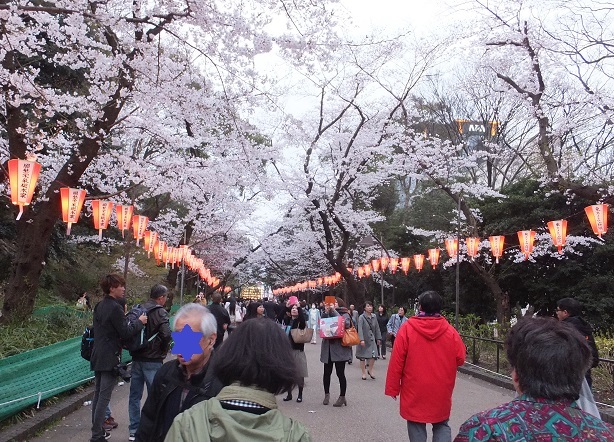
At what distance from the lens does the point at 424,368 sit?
4613 mm

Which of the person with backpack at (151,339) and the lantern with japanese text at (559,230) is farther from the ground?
the lantern with japanese text at (559,230)

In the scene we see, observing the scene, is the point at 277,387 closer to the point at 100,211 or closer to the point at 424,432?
the point at 424,432

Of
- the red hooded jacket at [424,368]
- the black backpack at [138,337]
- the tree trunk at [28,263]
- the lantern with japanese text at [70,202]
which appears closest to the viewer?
the red hooded jacket at [424,368]

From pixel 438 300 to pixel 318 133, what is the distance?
17789 millimetres

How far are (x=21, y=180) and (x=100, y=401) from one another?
404 centimetres

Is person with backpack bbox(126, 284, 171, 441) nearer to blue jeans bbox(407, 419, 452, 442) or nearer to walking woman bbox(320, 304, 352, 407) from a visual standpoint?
blue jeans bbox(407, 419, 452, 442)

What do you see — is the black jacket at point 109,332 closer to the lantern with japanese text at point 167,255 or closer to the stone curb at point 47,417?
the stone curb at point 47,417

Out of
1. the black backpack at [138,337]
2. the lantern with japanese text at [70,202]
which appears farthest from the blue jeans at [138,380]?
the lantern with japanese text at [70,202]

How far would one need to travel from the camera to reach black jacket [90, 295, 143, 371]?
5.66 meters

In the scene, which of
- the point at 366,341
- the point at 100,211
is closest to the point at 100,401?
the point at 100,211

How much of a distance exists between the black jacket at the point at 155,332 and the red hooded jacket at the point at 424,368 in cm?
247

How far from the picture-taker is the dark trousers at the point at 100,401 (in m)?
5.67

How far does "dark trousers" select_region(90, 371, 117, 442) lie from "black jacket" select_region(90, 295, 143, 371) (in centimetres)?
13

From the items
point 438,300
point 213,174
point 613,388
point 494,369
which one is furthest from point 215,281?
point 438,300
